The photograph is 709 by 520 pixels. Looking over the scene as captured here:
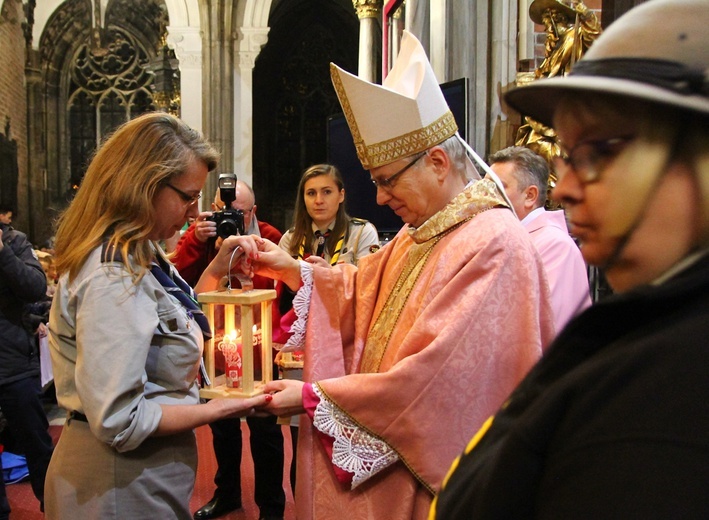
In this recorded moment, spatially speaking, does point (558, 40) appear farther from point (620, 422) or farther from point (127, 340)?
point (620, 422)

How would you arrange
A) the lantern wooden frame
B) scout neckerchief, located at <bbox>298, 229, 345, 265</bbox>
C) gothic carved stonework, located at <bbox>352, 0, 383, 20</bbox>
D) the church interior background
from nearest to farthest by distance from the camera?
the lantern wooden frame, scout neckerchief, located at <bbox>298, 229, 345, 265</bbox>, gothic carved stonework, located at <bbox>352, 0, 383, 20</bbox>, the church interior background

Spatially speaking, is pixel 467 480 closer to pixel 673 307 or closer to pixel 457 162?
pixel 673 307

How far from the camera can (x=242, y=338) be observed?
6.20 ft

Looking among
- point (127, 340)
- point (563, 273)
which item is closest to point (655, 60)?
point (127, 340)

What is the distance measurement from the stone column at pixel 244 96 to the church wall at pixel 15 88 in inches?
180

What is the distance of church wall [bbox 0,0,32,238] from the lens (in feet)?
40.5

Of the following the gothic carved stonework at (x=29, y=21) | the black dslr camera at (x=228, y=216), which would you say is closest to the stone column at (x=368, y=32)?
the black dslr camera at (x=228, y=216)

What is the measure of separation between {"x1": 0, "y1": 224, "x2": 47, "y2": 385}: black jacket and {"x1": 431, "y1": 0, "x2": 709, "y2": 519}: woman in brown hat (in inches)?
130

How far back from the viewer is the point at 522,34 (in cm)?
428

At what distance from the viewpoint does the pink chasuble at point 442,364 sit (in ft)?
5.29

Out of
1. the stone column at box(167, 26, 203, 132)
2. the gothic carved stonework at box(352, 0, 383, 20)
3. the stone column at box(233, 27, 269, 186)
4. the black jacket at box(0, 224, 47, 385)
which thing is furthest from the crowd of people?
the stone column at box(167, 26, 203, 132)

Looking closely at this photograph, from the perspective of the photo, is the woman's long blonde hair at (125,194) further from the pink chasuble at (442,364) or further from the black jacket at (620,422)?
the black jacket at (620,422)

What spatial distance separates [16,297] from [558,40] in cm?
329

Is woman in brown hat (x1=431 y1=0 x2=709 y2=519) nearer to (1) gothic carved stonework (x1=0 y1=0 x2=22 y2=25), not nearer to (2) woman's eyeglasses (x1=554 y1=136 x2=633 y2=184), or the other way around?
(2) woman's eyeglasses (x1=554 y1=136 x2=633 y2=184)
